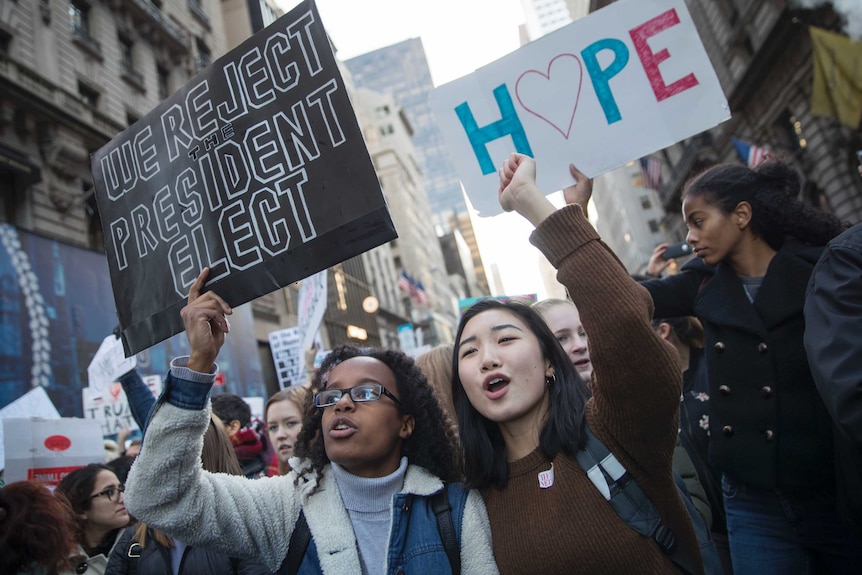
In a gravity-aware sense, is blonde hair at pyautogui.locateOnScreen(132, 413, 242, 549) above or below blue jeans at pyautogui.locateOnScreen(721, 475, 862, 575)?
above

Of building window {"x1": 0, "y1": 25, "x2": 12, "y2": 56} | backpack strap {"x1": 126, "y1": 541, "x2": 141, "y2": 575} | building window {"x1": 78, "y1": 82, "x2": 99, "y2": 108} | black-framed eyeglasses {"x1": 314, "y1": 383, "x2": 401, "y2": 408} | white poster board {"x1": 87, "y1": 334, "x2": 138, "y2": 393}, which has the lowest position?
backpack strap {"x1": 126, "y1": 541, "x2": 141, "y2": 575}

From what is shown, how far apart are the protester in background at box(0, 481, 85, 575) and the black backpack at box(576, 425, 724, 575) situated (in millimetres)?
2481

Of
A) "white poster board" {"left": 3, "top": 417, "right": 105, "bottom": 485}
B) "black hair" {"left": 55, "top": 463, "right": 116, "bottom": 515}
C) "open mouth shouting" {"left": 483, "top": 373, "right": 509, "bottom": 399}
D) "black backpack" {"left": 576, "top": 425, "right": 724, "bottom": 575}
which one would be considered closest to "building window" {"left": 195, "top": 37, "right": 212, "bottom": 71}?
"white poster board" {"left": 3, "top": 417, "right": 105, "bottom": 485}

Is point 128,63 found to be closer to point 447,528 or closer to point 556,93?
point 556,93

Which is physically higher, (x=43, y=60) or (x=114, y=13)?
(x=114, y=13)

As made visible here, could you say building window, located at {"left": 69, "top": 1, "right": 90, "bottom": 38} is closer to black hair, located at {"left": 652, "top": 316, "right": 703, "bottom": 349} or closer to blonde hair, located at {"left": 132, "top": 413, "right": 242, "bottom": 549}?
blonde hair, located at {"left": 132, "top": 413, "right": 242, "bottom": 549}

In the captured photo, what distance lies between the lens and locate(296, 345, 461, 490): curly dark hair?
7.42 feet

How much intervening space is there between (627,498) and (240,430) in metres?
3.31

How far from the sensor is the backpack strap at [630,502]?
1638 millimetres

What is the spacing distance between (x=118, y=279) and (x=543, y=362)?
1.92 m

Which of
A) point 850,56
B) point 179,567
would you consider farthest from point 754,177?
point 850,56

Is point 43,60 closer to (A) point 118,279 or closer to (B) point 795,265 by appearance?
(A) point 118,279

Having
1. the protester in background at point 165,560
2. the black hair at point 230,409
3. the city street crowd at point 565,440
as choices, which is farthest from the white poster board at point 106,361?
the protester in background at point 165,560

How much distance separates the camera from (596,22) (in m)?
3.04
